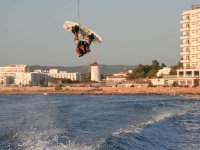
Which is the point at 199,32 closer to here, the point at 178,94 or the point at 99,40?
the point at 178,94

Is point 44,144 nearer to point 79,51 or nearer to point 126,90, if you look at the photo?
point 79,51

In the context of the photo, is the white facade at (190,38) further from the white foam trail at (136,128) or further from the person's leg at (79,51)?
the person's leg at (79,51)

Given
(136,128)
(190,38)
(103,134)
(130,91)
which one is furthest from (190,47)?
(103,134)

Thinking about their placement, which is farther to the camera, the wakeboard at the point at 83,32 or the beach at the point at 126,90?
the beach at the point at 126,90

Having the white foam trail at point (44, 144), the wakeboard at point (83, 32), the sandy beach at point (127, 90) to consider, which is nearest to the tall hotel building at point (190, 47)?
the sandy beach at point (127, 90)

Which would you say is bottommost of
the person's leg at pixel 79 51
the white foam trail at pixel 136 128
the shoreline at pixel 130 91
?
the white foam trail at pixel 136 128

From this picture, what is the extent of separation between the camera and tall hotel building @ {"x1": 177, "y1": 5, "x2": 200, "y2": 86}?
139375 millimetres

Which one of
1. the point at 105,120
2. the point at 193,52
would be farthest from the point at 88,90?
the point at 105,120

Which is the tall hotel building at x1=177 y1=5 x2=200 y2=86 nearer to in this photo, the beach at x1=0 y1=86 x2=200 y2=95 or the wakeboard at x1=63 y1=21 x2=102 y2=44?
the beach at x1=0 y1=86 x2=200 y2=95

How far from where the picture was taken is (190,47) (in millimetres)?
144250

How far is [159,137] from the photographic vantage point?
119 ft

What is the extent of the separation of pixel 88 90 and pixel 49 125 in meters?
127

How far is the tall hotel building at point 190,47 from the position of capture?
13938cm

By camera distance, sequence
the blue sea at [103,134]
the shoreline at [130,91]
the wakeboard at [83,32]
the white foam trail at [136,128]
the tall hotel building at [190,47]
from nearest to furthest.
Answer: the wakeboard at [83,32] → the blue sea at [103,134] → the white foam trail at [136,128] → the shoreline at [130,91] → the tall hotel building at [190,47]
